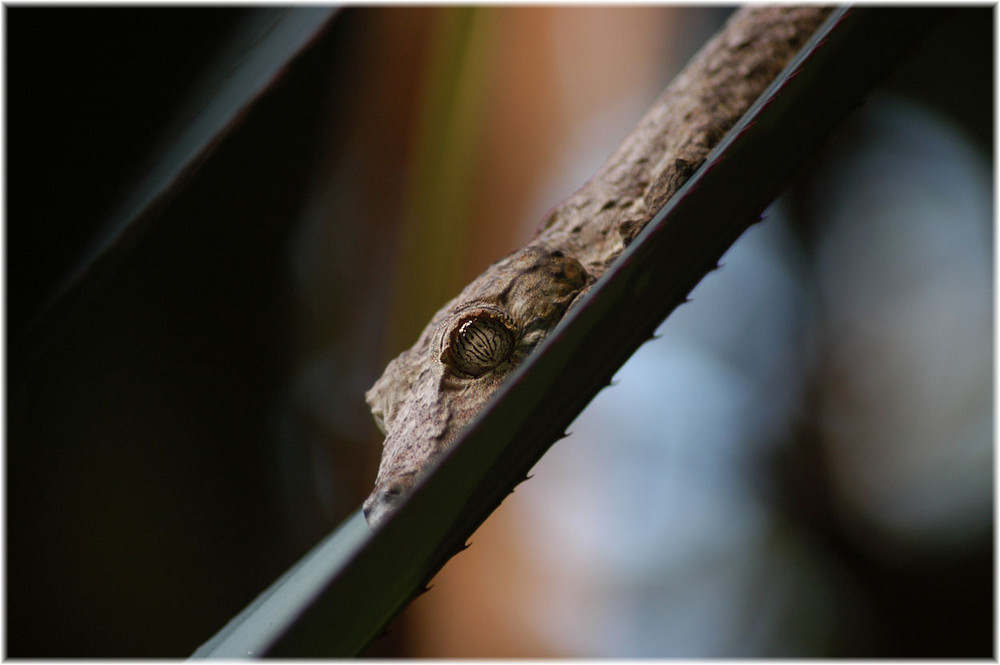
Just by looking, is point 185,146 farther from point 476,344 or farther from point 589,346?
point 589,346

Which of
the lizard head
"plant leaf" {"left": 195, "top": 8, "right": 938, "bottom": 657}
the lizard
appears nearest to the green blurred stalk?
the lizard

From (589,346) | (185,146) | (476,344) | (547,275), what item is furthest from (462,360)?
(185,146)

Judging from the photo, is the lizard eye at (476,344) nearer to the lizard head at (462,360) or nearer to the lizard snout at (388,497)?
the lizard head at (462,360)

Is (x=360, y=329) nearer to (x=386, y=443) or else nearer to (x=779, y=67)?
(x=386, y=443)

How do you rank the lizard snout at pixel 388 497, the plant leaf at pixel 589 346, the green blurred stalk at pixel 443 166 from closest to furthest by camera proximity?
the plant leaf at pixel 589 346 → the lizard snout at pixel 388 497 → the green blurred stalk at pixel 443 166

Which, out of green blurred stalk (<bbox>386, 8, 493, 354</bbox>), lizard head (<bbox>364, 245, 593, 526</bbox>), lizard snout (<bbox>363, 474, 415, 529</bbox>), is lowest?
lizard snout (<bbox>363, 474, 415, 529</bbox>)

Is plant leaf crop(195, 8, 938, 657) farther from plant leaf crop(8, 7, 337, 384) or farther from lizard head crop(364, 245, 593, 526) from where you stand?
plant leaf crop(8, 7, 337, 384)

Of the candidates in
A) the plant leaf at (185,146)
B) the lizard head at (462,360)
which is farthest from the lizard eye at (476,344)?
the plant leaf at (185,146)
